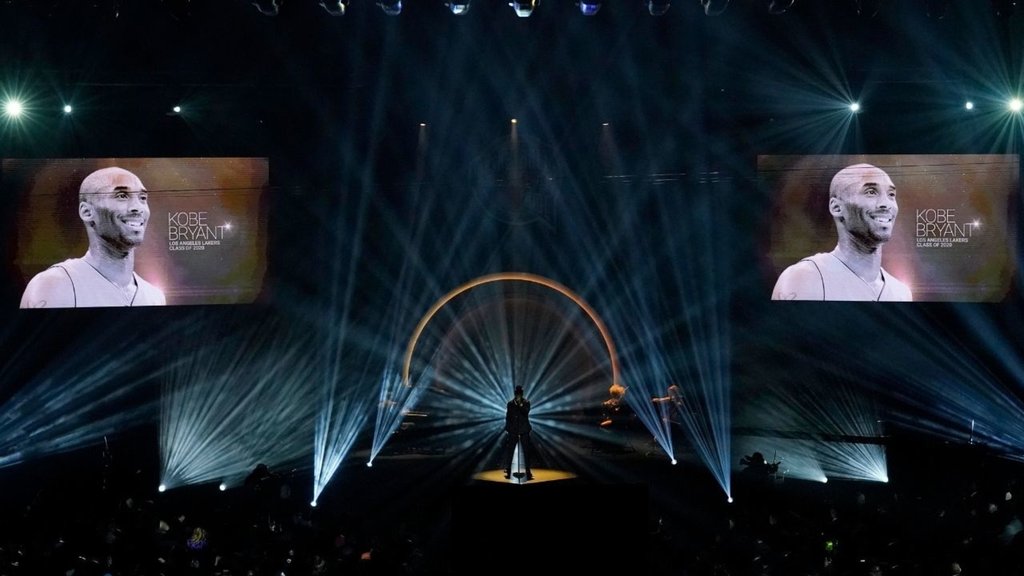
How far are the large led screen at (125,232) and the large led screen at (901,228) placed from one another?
8374mm

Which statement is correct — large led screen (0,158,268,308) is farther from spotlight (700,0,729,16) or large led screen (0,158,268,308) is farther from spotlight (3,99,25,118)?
spotlight (700,0,729,16)

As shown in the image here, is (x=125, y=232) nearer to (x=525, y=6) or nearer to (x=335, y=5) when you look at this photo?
(x=335, y=5)

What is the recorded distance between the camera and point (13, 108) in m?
12.4

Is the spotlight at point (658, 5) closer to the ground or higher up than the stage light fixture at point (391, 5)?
closer to the ground

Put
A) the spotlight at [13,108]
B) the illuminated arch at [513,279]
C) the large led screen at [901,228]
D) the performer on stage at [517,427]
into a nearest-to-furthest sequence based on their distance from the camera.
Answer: the performer on stage at [517,427] → the spotlight at [13,108] → the large led screen at [901,228] → the illuminated arch at [513,279]

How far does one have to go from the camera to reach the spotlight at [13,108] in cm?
1238

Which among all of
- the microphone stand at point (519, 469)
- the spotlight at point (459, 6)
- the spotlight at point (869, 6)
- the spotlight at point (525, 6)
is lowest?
the microphone stand at point (519, 469)

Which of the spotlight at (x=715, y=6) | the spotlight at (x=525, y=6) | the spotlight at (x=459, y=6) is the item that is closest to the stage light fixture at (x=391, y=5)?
the spotlight at (x=459, y=6)

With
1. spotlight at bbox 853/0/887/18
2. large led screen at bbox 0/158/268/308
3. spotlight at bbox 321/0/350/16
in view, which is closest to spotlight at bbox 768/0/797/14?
spotlight at bbox 853/0/887/18

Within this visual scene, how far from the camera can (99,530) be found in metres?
7.66

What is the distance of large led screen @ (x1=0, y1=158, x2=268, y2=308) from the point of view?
495 inches

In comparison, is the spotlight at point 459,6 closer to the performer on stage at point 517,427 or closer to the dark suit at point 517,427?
the performer on stage at point 517,427

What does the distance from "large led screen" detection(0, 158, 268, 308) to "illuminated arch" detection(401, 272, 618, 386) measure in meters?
2.57

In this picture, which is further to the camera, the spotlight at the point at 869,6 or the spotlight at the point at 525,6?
the spotlight at the point at 869,6
